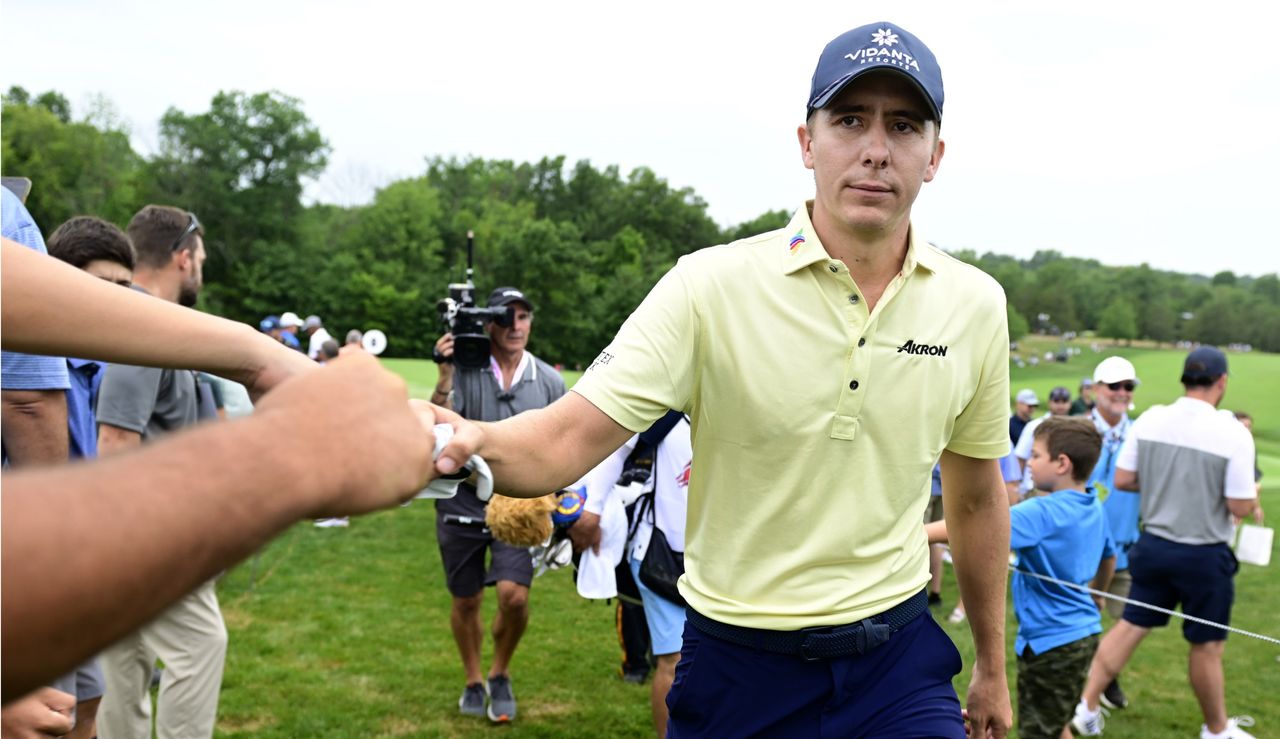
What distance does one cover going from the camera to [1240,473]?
21.8 ft

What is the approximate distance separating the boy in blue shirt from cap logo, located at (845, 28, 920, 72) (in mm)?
3338

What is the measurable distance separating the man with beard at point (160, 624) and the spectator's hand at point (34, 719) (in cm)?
224

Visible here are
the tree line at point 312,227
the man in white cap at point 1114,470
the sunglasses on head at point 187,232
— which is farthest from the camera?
the tree line at point 312,227

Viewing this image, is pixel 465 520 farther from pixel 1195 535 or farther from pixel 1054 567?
pixel 1195 535

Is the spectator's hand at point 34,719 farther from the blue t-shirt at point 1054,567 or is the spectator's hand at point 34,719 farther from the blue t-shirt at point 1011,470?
the blue t-shirt at point 1011,470

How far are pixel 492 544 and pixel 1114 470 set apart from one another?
4802mm

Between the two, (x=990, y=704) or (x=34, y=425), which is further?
(x=34, y=425)

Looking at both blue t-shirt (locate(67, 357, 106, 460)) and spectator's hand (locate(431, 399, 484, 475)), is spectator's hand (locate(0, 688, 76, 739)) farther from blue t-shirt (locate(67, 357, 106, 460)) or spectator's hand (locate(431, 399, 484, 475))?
blue t-shirt (locate(67, 357, 106, 460))

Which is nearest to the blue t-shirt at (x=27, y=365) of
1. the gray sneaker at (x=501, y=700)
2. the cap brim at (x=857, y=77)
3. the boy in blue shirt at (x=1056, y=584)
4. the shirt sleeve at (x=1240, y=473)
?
the cap brim at (x=857, y=77)

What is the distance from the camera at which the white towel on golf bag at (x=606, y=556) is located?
556 centimetres

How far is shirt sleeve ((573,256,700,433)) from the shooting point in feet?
7.98

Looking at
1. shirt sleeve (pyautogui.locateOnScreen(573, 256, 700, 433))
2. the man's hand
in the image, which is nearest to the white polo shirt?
the man's hand

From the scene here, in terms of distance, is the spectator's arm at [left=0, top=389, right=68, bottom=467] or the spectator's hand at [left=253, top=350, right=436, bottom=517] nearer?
the spectator's hand at [left=253, top=350, right=436, bottom=517]

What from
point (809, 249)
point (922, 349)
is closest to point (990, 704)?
point (922, 349)
